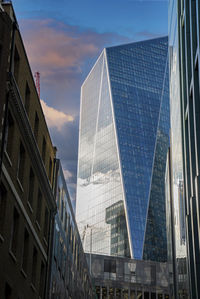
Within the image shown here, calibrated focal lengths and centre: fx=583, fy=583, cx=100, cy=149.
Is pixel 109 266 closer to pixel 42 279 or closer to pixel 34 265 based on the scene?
pixel 42 279

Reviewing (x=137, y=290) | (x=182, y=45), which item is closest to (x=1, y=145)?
(x=182, y=45)

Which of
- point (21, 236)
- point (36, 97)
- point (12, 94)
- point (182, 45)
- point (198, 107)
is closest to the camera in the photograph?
point (12, 94)

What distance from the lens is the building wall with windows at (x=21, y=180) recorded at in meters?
32.6

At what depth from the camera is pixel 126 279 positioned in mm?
137000

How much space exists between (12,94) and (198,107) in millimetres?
16863

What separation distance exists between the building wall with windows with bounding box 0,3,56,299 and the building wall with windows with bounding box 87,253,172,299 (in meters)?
90.2

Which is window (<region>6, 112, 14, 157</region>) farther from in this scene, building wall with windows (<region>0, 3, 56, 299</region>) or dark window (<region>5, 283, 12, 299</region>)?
dark window (<region>5, 283, 12, 299</region>)

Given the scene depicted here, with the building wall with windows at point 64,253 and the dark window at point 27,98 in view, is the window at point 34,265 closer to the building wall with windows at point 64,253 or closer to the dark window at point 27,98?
the building wall with windows at point 64,253

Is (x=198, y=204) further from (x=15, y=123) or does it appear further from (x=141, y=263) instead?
(x=141, y=263)

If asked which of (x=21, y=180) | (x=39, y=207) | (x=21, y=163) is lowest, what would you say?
(x=39, y=207)

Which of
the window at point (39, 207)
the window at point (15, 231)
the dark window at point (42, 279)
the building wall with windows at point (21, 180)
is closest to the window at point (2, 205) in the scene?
the building wall with windows at point (21, 180)

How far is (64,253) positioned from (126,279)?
7860 centimetres

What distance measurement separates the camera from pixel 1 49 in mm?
31422

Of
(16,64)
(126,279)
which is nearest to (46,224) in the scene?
(16,64)
